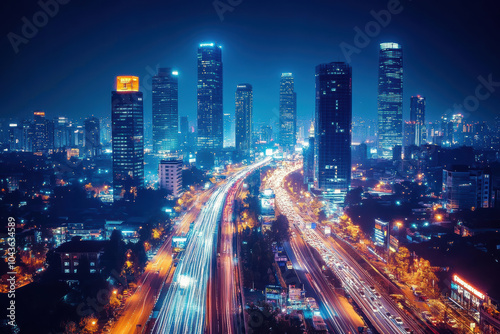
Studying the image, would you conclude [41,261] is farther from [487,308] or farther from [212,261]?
[487,308]

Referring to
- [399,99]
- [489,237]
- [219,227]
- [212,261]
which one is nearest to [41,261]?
[212,261]

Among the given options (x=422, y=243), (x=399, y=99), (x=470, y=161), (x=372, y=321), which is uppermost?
(x=399, y=99)

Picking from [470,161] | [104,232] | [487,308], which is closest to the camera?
[487,308]

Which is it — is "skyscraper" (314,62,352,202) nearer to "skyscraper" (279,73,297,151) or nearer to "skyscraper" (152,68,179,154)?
"skyscraper" (152,68,179,154)

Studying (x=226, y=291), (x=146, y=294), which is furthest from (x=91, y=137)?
(x=226, y=291)

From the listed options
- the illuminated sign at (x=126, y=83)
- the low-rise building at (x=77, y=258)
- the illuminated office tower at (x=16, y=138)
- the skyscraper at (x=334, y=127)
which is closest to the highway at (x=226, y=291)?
the low-rise building at (x=77, y=258)
